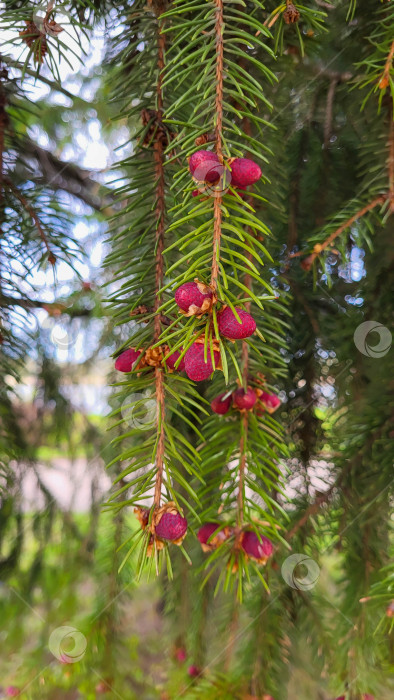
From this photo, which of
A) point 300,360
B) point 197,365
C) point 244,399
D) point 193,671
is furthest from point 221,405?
point 193,671

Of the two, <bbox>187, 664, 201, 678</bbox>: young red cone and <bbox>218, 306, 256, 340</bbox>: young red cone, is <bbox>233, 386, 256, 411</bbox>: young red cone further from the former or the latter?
<bbox>187, 664, 201, 678</bbox>: young red cone

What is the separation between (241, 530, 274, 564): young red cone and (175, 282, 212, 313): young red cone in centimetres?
17

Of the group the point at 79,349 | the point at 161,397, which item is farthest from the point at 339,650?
the point at 79,349

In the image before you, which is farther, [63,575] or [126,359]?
[63,575]

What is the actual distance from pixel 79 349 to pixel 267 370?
32.8 inches

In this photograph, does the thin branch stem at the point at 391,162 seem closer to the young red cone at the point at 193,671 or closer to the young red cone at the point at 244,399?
the young red cone at the point at 244,399

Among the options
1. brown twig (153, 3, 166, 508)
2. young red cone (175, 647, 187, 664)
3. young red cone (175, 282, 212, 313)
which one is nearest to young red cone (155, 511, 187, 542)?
brown twig (153, 3, 166, 508)

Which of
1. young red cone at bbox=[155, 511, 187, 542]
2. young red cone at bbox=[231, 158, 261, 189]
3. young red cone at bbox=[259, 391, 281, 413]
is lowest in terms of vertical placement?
young red cone at bbox=[155, 511, 187, 542]

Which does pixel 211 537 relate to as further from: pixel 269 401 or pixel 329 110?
pixel 329 110

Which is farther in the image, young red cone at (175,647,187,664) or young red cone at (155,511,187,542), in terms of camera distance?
young red cone at (175,647,187,664)

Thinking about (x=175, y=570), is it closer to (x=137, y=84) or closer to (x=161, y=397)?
(x=161, y=397)

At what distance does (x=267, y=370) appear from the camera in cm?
40

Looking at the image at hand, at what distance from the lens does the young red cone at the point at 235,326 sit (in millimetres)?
229

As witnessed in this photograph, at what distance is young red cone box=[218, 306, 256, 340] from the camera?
0.23 m
